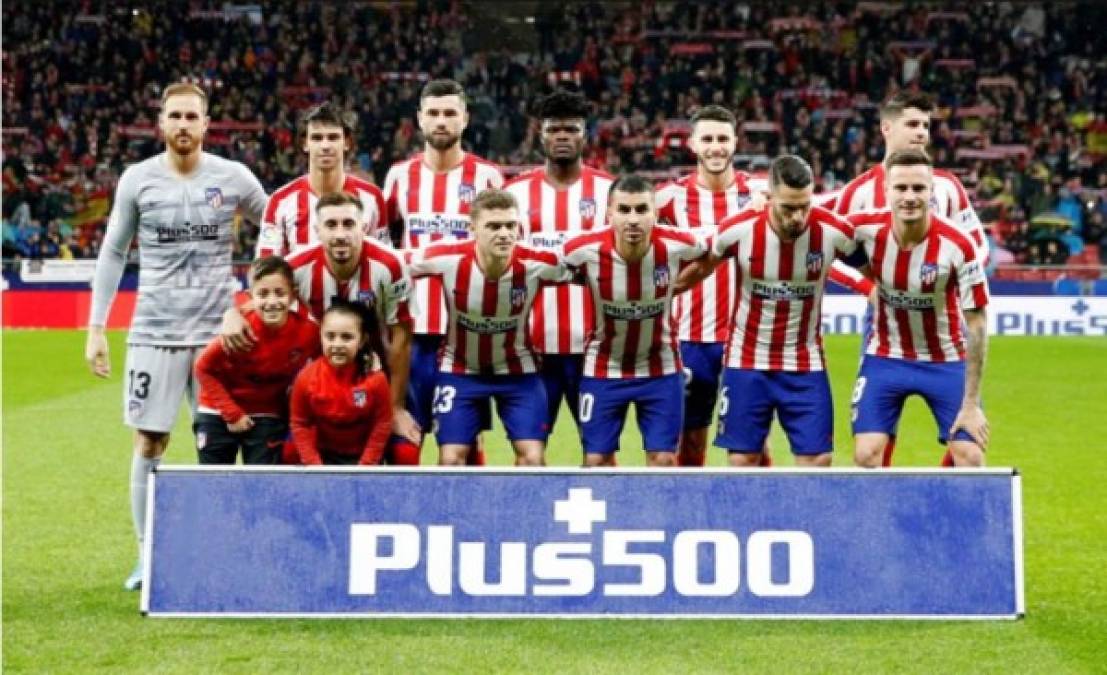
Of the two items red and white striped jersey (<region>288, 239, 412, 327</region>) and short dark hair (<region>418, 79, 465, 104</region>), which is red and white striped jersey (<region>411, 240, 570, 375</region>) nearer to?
red and white striped jersey (<region>288, 239, 412, 327</region>)

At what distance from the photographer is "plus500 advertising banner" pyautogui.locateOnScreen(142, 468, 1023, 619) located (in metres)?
5.97

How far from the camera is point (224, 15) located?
33.7m

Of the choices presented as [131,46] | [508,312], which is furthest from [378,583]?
[131,46]

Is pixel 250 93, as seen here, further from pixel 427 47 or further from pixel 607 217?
pixel 607 217

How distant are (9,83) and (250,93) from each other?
4.87 metres

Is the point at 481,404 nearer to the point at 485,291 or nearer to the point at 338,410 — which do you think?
the point at 485,291

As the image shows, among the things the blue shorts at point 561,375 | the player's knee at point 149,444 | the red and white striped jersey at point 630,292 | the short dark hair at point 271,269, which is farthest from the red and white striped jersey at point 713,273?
the player's knee at point 149,444

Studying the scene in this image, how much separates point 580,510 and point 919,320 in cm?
200

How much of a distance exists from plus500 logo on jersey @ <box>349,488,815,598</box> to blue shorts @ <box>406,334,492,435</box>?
1.47m

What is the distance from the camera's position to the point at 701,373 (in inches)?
314

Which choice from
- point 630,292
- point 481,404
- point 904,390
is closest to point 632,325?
point 630,292

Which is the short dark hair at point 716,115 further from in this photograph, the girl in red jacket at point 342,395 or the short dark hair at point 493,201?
the girl in red jacket at point 342,395

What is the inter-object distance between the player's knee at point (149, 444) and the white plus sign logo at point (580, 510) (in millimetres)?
1886

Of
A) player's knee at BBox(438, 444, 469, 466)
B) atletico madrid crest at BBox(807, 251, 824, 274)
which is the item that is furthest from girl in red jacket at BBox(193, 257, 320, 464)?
atletico madrid crest at BBox(807, 251, 824, 274)
